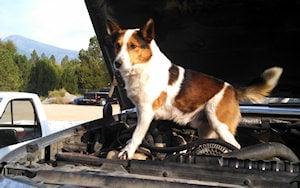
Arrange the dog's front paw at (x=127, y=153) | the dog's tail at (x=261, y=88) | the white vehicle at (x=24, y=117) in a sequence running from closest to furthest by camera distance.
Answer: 1. the dog's front paw at (x=127, y=153)
2. the dog's tail at (x=261, y=88)
3. the white vehicle at (x=24, y=117)

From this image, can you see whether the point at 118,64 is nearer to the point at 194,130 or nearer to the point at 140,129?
the point at 140,129

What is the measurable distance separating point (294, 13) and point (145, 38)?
1192mm

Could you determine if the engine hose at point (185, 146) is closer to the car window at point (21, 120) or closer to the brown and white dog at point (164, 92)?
the brown and white dog at point (164, 92)

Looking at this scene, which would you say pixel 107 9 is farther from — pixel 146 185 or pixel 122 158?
pixel 146 185

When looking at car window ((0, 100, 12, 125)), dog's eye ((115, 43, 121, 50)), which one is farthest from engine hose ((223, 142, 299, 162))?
car window ((0, 100, 12, 125))

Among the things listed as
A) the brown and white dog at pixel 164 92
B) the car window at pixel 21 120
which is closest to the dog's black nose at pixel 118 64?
the brown and white dog at pixel 164 92

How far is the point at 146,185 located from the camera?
8.23 ft

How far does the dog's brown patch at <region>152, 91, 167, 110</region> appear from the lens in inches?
135

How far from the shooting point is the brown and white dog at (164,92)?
3.36 m

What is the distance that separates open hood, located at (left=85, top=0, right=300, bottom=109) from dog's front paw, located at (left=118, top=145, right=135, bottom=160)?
3.18 feet

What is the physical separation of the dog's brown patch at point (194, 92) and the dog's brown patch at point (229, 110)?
79mm

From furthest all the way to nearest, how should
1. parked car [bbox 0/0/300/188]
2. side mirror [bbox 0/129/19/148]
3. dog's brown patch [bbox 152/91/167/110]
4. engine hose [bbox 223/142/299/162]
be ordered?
side mirror [bbox 0/129/19/148]
dog's brown patch [bbox 152/91/167/110]
engine hose [bbox 223/142/299/162]
parked car [bbox 0/0/300/188]

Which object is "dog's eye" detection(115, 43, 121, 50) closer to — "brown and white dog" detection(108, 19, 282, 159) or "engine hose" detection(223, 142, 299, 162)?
"brown and white dog" detection(108, 19, 282, 159)

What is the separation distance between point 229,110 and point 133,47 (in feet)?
2.68
